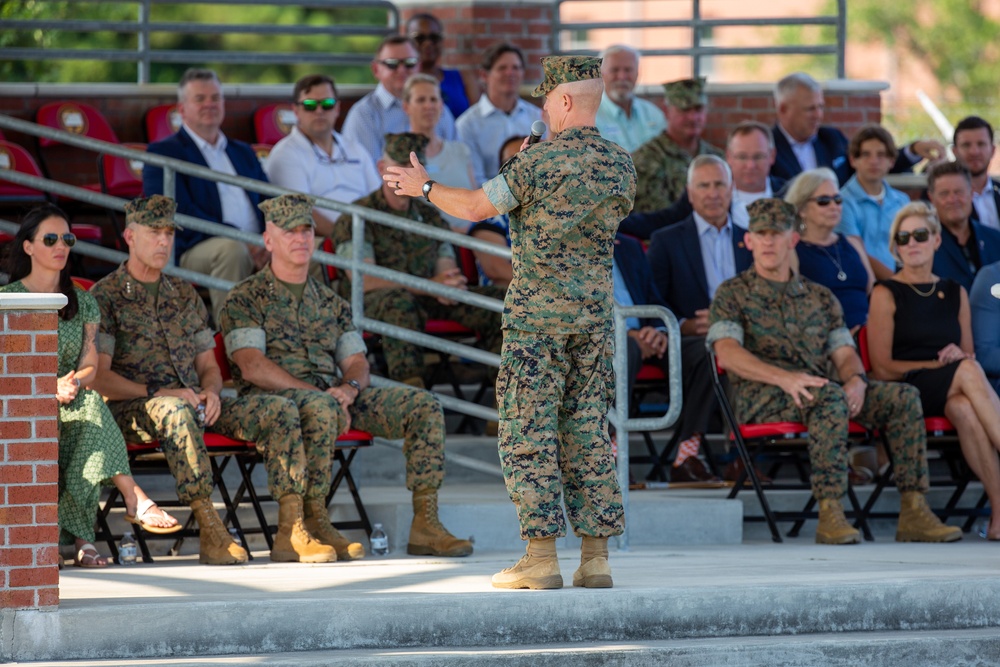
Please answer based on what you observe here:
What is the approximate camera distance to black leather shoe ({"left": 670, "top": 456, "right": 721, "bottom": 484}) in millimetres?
8242

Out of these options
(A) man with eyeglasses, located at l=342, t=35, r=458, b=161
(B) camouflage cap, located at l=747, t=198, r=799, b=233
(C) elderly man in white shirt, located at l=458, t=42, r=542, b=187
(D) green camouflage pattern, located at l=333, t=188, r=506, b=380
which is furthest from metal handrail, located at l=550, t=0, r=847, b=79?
(B) camouflage cap, located at l=747, t=198, r=799, b=233

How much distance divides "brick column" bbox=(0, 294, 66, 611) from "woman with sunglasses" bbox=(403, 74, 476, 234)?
4531 mm

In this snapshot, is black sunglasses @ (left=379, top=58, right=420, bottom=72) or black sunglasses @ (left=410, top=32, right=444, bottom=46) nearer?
black sunglasses @ (left=379, top=58, right=420, bottom=72)

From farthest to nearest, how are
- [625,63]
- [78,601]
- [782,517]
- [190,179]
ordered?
[625,63], [190,179], [782,517], [78,601]

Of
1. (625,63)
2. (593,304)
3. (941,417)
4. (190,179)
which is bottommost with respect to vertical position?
(941,417)

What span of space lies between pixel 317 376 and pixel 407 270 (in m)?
1.41

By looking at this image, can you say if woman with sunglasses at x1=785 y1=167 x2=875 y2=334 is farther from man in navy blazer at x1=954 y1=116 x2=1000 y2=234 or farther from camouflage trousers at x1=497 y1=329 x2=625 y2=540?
camouflage trousers at x1=497 y1=329 x2=625 y2=540

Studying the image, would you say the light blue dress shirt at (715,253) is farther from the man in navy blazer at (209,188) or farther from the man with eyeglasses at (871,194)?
the man in navy blazer at (209,188)

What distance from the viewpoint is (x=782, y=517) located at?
25.5 feet

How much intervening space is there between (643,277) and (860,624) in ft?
10.9

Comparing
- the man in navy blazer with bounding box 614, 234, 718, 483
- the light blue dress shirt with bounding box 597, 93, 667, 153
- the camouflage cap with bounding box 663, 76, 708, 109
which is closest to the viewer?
the man in navy blazer with bounding box 614, 234, 718, 483

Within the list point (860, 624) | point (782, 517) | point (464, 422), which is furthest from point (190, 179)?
point (860, 624)

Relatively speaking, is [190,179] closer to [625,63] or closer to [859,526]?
[625,63]

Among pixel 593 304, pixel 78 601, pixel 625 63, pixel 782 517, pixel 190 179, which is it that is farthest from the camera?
pixel 625 63
